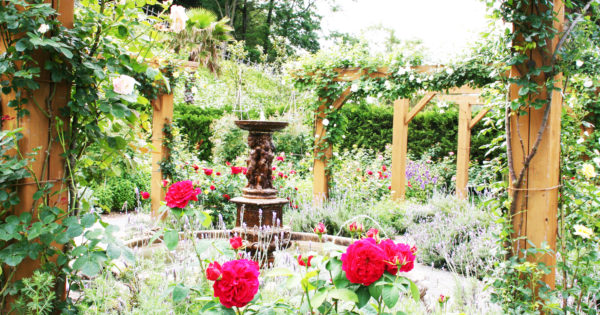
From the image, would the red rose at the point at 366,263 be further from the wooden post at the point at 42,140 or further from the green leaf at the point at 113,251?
the wooden post at the point at 42,140

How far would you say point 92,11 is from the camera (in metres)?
1.60

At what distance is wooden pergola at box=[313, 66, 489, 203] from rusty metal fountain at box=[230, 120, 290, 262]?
200 centimetres

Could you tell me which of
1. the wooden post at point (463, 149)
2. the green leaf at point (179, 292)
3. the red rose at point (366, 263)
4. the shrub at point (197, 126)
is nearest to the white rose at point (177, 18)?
the green leaf at point (179, 292)

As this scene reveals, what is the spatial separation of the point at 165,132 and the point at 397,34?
1481 centimetres

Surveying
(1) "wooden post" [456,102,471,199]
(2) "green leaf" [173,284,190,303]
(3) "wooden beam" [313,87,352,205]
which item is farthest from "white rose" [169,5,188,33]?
(1) "wooden post" [456,102,471,199]

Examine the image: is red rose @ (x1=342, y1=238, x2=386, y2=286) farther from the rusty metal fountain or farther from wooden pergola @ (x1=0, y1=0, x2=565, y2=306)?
the rusty metal fountain

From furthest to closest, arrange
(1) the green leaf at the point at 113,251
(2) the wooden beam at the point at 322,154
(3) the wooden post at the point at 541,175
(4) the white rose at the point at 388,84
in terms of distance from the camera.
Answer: (2) the wooden beam at the point at 322,154
(4) the white rose at the point at 388,84
(3) the wooden post at the point at 541,175
(1) the green leaf at the point at 113,251

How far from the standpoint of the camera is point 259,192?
360cm

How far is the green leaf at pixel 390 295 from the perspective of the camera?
993mm

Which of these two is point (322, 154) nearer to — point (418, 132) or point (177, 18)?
point (418, 132)

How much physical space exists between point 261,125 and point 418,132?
605 centimetres

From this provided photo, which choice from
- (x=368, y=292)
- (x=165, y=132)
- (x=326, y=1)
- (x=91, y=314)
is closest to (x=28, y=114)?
(x=91, y=314)

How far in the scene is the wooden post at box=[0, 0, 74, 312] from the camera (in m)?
1.53

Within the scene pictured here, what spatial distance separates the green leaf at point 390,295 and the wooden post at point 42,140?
1231 millimetres
